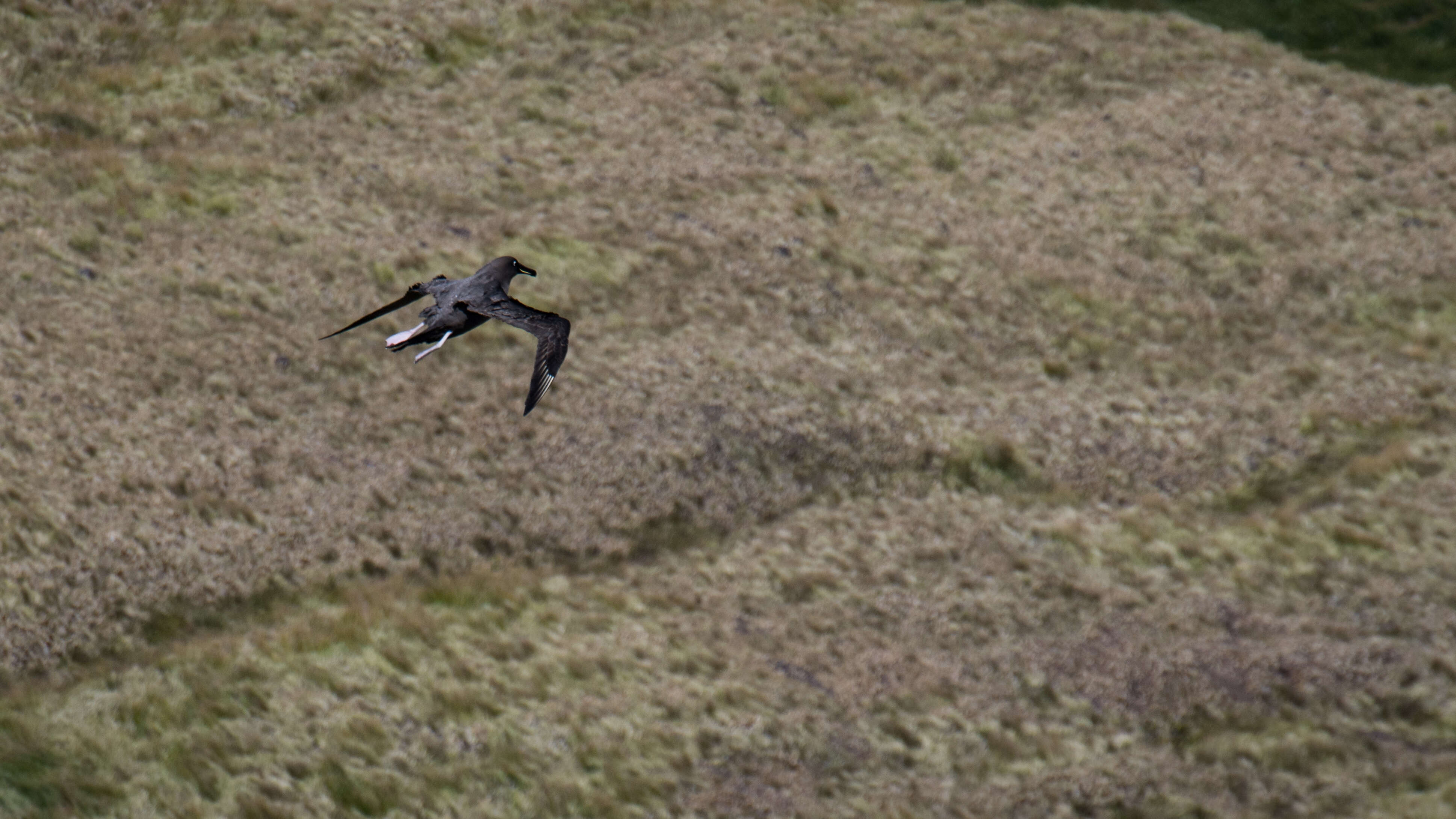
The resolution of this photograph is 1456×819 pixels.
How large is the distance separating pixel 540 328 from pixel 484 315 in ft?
4.31

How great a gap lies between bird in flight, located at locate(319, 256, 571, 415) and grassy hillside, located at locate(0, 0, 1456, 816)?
771 centimetres

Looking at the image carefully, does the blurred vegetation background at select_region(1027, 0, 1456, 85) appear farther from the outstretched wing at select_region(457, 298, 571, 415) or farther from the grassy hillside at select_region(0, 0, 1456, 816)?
the outstretched wing at select_region(457, 298, 571, 415)

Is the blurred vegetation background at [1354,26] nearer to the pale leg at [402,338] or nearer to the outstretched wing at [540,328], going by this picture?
the outstretched wing at [540,328]

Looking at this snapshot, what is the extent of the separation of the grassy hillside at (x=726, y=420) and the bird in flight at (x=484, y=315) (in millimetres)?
7714

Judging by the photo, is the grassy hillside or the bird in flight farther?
the grassy hillside

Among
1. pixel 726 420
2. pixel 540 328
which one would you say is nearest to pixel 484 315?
pixel 540 328

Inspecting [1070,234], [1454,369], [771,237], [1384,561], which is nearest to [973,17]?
[1070,234]

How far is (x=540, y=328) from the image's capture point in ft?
53.4

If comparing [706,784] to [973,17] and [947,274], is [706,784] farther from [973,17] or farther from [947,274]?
[973,17]

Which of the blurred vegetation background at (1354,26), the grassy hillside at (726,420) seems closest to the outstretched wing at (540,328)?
the grassy hillside at (726,420)

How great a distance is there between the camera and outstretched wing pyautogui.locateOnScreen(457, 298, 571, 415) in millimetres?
15383

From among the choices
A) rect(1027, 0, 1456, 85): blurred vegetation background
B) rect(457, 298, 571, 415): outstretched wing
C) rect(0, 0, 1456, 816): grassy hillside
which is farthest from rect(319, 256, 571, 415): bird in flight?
rect(1027, 0, 1456, 85): blurred vegetation background

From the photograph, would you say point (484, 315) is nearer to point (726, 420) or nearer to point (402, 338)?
point (402, 338)

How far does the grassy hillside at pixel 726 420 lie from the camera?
70.4 feet
